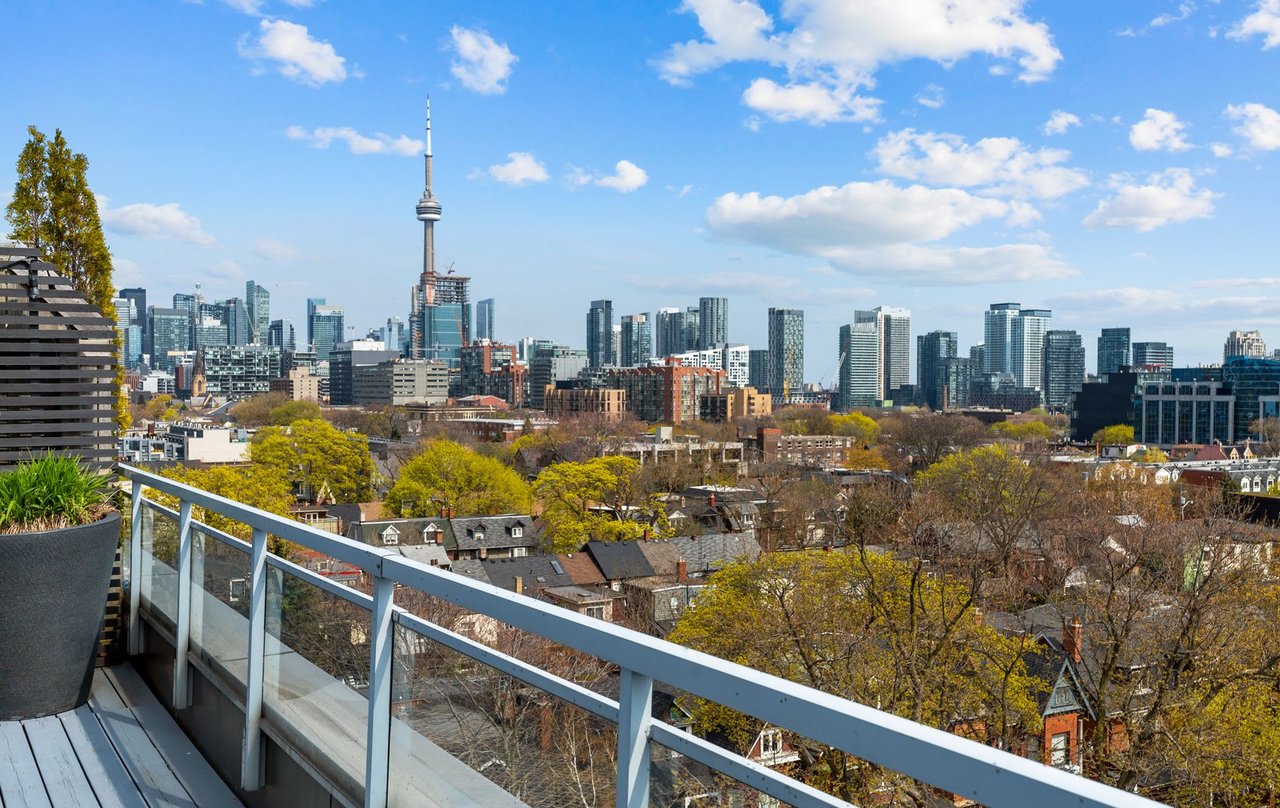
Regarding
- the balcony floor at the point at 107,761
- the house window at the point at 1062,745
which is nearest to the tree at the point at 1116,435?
the house window at the point at 1062,745

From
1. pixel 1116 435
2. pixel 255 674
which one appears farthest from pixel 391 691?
pixel 1116 435

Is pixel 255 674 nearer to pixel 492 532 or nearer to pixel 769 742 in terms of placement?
pixel 769 742

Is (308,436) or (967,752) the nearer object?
(967,752)

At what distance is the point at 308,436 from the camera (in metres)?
46.3

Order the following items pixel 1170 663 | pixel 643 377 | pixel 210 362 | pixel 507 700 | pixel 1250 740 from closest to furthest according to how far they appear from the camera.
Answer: pixel 507 700 → pixel 1250 740 → pixel 1170 663 → pixel 643 377 → pixel 210 362

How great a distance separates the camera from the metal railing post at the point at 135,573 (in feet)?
16.1

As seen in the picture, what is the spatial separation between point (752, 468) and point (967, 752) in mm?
69403

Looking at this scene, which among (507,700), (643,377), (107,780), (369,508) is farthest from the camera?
(643,377)

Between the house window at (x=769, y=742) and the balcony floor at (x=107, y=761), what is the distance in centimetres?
199

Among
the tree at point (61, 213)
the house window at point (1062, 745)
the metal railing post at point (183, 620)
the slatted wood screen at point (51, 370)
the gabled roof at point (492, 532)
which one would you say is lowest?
the house window at point (1062, 745)

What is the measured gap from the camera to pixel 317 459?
4634cm

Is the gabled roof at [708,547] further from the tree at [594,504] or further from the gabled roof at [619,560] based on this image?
the tree at [594,504]

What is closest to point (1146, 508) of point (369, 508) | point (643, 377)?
point (369, 508)

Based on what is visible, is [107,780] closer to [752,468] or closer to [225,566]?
[225,566]
